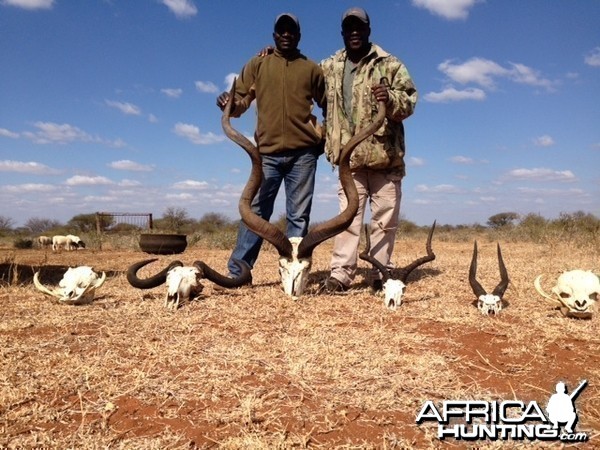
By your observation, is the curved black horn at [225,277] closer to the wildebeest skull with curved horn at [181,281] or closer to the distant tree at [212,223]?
the wildebeest skull with curved horn at [181,281]

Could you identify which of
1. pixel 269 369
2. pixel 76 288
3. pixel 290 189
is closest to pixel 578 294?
pixel 269 369

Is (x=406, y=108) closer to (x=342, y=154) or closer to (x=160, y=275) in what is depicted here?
(x=342, y=154)

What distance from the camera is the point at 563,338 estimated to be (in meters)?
3.48

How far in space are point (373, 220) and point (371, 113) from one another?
129 cm

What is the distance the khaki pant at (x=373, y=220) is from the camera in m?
5.51

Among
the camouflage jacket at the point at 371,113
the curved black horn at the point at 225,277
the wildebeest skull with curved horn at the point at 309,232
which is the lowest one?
the curved black horn at the point at 225,277

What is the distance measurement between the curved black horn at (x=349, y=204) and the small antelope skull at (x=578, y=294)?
2.06 meters

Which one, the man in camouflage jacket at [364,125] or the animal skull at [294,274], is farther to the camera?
the man in camouflage jacket at [364,125]

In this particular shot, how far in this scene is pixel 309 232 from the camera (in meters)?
4.89

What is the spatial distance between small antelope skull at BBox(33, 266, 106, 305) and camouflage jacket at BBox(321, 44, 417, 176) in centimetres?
293

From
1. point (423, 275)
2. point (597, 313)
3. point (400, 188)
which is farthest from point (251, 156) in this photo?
point (597, 313)

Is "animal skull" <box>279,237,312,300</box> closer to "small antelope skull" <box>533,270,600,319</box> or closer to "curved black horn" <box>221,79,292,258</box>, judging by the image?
"curved black horn" <box>221,79,292,258</box>

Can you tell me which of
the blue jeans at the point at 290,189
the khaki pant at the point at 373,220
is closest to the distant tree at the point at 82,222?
the blue jeans at the point at 290,189

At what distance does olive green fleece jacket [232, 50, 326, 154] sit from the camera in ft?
18.1
